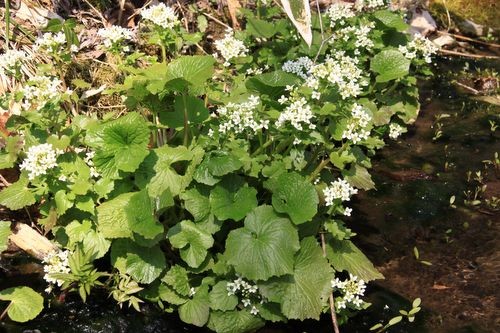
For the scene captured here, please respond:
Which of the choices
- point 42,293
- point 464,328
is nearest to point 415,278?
point 464,328

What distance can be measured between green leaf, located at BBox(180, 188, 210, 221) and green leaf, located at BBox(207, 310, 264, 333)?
565mm

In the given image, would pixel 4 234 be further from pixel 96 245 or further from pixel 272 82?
pixel 272 82

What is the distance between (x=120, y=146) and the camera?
317 centimetres

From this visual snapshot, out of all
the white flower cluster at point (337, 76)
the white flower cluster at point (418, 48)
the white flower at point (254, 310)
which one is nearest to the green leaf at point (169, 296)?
the white flower at point (254, 310)

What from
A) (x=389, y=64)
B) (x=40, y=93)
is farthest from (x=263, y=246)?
(x=389, y=64)

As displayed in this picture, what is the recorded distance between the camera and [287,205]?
10.5ft

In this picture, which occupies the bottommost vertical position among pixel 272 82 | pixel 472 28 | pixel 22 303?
pixel 472 28

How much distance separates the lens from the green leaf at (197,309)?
324 cm

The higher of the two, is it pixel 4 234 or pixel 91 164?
pixel 91 164

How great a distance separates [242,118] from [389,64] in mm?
1626

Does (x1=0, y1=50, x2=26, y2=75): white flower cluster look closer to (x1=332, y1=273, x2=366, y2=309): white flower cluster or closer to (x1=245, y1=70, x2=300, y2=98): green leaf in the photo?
(x1=245, y1=70, x2=300, y2=98): green leaf

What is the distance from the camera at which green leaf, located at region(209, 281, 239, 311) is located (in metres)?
3.21

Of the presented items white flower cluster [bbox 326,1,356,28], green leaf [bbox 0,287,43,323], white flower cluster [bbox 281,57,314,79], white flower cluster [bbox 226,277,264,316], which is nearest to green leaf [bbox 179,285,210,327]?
white flower cluster [bbox 226,277,264,316]

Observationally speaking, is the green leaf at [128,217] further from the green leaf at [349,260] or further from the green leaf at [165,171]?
the green leaf at [349,260]
